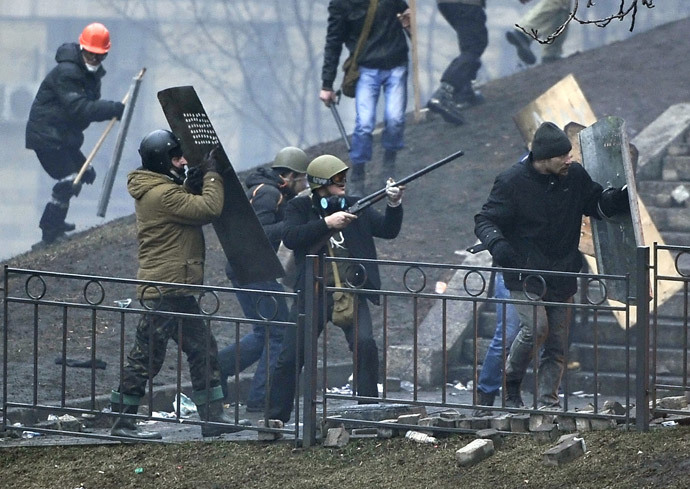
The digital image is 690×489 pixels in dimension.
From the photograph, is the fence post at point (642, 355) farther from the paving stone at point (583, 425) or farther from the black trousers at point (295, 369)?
the black trousers at point (295, 369)

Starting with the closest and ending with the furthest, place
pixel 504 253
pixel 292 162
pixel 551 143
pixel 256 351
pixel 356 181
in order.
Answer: pixel 504 253, pixel 551 143, pixel 292 162, pixel 256 351, pixel 356 181

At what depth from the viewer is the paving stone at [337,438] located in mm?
7141

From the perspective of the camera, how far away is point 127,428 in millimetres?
7758

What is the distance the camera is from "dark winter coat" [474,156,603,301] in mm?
7691

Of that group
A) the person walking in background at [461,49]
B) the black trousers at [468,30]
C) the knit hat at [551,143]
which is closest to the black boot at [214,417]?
the knit hat at [551,143]

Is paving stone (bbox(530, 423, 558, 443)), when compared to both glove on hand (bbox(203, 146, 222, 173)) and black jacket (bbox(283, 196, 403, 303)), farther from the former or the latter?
glove on hand (bbox(203, 146, 222, 173))

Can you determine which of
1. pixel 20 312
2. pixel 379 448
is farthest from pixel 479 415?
pixel 20 312

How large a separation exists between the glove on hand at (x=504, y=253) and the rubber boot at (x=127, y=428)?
206 cm

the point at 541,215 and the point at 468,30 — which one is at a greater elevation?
the point at 468,30

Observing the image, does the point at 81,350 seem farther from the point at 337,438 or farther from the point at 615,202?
the point at 615,202

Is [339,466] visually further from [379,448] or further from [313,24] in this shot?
[313,24]

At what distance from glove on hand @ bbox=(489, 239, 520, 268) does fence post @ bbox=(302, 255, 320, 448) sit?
998 millimetres

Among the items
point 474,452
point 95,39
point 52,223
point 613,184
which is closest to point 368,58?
point 95,39

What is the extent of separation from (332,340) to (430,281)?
3.98 feet
